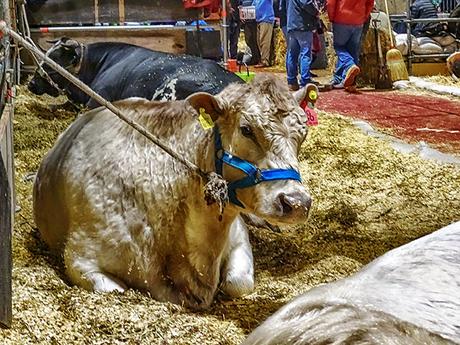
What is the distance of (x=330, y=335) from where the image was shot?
139 cm

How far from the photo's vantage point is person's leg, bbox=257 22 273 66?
17.0 meters

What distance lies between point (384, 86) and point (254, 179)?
31.4 feet

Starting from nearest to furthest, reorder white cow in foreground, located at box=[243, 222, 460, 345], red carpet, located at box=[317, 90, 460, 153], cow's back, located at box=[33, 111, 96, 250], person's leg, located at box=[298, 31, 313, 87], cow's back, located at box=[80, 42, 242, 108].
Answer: white cow in foreground, located at box=[243, 222, 460, 345] → cow's back, located at box=[33, 111, 96, 250] → cow's back, located at box=[80, 42, 242, 108] → red carpet, located at box=[317, 90, 460, 153] → person's leg, located at box=[298, 31, 313, 87]

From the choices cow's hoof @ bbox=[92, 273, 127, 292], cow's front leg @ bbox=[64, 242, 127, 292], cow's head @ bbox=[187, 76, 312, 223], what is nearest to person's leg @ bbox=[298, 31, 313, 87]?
cow's head @ bbox=[187, 76, 312, 223]

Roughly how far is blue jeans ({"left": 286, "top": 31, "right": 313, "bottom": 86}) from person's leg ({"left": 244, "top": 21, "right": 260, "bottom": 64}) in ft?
15.7

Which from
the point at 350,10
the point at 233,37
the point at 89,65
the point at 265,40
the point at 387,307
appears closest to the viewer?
the point at 387,307

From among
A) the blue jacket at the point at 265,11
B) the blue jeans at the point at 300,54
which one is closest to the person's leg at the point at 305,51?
the blue jeans at the point at 300,54

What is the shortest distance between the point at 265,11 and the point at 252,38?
2.93 feet

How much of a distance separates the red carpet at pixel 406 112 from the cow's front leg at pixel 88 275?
4501 millimetres

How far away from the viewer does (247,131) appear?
3.54 meters

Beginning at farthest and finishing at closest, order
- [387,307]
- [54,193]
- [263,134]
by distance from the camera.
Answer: [54,193]
[263,134]
[387,307]

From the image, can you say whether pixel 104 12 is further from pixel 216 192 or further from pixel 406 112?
pixel 216 192

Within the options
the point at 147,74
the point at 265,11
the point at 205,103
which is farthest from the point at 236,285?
the point at 265,11

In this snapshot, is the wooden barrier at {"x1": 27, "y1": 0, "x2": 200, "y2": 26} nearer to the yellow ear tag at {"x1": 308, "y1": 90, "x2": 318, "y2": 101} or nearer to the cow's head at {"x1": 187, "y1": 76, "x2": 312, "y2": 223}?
the yellow ear tag at {"x1": 308, "y1": 90, "x2": 318, "y2": 101}
